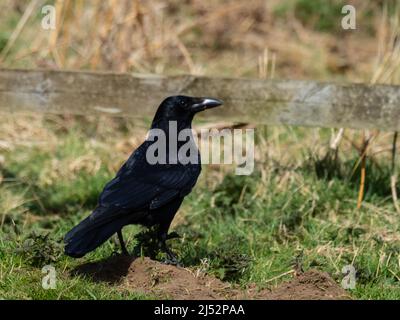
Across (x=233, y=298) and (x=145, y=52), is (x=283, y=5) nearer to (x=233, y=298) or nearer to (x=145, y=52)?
(x=145, y=52)

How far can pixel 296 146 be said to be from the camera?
7078mm

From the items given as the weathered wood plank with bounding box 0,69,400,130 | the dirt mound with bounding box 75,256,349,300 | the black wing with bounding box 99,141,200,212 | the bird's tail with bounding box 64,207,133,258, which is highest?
the weathered wood plank with bounding box 0,69,400,130

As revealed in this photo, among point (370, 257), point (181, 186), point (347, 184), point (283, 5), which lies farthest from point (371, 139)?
point (283, 5)

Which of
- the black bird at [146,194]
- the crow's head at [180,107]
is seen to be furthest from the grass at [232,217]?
the crow's head at [180,107]

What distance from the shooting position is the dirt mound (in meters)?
4.55

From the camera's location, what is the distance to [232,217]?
6.33 m

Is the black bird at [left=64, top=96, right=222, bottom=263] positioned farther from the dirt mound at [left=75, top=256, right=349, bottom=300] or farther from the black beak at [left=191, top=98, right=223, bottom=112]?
the dirt mound at [left=75, top=256, right=349, bottom=300]

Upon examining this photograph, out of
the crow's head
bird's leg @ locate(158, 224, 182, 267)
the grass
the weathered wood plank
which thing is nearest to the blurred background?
the grass

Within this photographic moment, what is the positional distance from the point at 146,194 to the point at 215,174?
2.20 meters

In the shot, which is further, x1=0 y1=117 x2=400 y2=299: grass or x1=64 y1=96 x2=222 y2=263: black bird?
x1=0 y1=117 x2=400 y2=299: grass

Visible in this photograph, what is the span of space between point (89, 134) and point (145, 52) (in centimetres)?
108

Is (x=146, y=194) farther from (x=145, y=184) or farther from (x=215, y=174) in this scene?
(x=215, y=174)

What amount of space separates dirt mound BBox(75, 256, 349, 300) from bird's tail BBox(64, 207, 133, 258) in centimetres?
29

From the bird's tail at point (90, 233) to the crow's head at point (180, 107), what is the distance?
3.03ft
